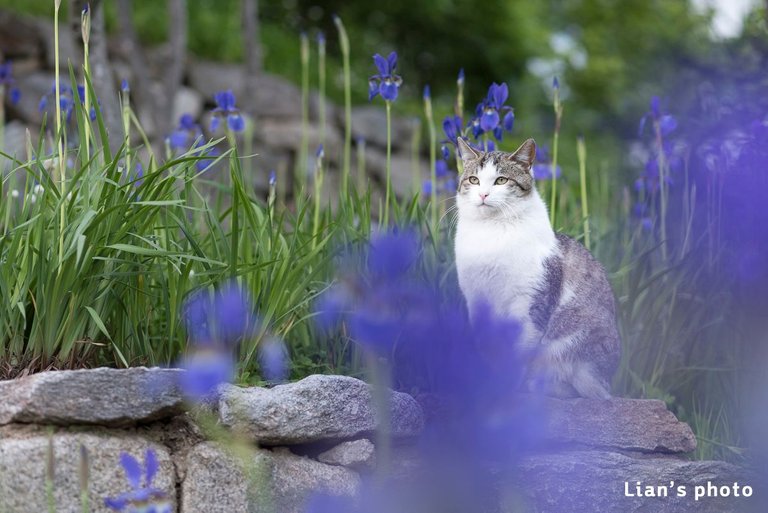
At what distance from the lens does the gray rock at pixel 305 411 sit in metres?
3.45

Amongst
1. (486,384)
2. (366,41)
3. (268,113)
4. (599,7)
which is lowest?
(486,384)

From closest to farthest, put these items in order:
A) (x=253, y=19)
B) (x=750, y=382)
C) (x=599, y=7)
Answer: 1. (x=750, y=382)
2. (x=253, y=19)
3. (x=599, y=7)

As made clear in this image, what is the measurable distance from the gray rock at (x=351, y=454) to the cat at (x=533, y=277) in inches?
25.8

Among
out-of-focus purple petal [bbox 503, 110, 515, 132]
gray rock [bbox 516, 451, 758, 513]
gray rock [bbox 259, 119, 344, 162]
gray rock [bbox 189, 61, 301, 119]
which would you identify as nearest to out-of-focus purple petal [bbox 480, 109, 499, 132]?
out-of-focus purple petal [bbox 503, 110, 515, 132]

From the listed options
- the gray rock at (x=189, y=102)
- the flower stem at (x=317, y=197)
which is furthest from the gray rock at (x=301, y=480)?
the gray rock at (x=189, y=102)

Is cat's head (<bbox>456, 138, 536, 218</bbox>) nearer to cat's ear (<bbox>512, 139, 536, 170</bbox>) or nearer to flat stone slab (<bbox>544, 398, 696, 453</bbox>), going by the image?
cat's ear (<bbox>512, 139, 536, 170</bbox>)

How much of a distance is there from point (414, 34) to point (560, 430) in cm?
1073

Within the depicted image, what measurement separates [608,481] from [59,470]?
203 cm

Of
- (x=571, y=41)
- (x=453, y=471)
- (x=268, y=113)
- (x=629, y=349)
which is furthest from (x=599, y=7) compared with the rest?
(x=453, y=471)

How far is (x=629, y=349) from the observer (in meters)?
4.70

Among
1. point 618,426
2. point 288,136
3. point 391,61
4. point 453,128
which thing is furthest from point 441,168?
point 288,136

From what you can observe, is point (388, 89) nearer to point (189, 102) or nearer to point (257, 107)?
point (257, 107)

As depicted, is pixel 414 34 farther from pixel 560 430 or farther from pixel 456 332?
pixel 456 332

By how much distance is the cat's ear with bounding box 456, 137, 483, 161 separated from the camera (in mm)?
4043
